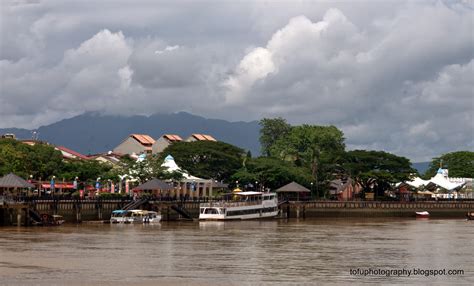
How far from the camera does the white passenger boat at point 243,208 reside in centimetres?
11631

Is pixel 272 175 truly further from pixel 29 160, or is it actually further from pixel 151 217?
pixel 151 217

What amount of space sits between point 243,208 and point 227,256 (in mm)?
57807

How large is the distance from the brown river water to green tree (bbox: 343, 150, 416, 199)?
65361 mm

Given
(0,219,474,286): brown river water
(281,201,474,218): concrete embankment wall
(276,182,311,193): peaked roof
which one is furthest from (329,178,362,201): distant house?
(0,219,474,286): brown river water

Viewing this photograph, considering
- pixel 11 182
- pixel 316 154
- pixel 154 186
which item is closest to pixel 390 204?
pixel 316 154

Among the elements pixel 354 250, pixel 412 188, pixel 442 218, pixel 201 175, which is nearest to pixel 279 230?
pixel 354 250

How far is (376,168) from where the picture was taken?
163625 mm

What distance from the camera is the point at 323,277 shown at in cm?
5159

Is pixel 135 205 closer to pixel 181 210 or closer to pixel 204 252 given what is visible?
pixel 181 210

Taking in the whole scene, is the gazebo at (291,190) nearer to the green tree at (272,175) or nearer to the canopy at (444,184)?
the green tree at (272,175)

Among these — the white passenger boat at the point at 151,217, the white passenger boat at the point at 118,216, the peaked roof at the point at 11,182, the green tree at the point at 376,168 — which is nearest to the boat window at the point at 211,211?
the white passenger boat at the point at 151,217

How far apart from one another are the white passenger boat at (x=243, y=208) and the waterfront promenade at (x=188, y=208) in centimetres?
380

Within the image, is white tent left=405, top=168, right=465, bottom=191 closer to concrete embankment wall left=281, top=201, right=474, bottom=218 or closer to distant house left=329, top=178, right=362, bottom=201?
distant house left=329, top=178, right=362, bottom=201

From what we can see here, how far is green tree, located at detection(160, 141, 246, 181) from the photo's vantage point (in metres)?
168
